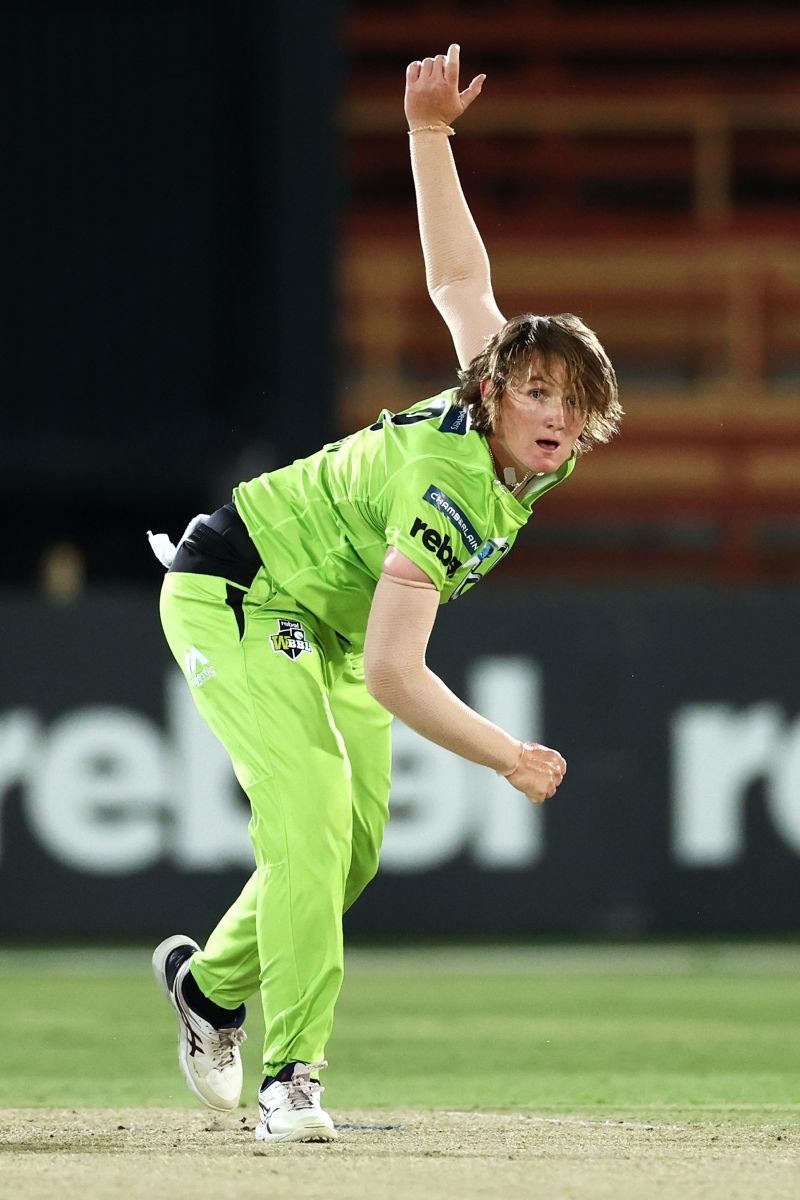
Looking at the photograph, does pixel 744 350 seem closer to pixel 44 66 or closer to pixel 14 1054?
pixel 44 66

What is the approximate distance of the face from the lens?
466 centimetres

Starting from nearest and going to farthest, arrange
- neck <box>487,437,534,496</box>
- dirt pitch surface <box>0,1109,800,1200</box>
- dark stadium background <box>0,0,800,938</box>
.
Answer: dirt pitch surface <box>0,1109,800,1200</box> < neck <box>487,437,534,496</box> < dark stadium background <box>0,0,800,938</box>

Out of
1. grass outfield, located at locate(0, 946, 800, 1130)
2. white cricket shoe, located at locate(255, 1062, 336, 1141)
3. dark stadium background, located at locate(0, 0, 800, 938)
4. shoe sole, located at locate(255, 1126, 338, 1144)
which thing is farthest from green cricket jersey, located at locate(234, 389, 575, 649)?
dark stadium background, located at locate(0, 0, 800, 938)

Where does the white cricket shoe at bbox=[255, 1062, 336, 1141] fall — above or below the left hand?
below

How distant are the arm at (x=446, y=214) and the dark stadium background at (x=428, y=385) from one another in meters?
4.99

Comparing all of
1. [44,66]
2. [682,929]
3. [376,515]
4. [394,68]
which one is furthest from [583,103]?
[376,515]

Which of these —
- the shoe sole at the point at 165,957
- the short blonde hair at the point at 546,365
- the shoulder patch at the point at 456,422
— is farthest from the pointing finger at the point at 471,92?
the shoe sole at the point at 165,957

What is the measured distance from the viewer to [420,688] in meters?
4.62

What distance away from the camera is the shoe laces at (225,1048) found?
527cm

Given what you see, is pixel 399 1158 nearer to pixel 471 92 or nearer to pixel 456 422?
pixel 456 422

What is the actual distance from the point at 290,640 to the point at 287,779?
0.35m

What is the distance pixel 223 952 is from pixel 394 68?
1266 centimetres

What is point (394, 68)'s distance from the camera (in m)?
16.8

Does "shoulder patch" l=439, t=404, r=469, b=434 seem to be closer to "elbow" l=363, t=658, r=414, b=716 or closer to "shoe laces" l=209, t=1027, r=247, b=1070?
"elbow" l=363, t=658, r=414, b=716
